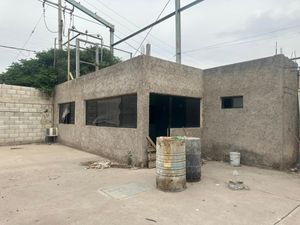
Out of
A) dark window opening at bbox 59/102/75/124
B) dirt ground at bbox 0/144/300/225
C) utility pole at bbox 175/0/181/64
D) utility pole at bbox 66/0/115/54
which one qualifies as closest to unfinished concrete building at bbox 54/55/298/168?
dirt ground at bbox 0/144/300/225

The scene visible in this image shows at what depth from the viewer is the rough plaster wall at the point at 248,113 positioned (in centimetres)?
679

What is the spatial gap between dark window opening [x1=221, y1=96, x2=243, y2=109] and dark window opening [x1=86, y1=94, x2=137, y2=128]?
3.47 m

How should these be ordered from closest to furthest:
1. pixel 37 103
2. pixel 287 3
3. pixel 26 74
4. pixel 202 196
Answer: pixel 202 196
pixel 287 3
pixel 37 103
pixel 26 74

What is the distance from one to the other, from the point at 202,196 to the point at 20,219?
319 cm

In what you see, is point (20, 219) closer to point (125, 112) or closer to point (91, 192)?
point (91, 192)

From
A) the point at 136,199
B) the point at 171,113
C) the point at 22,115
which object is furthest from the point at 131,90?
the point at 22,115

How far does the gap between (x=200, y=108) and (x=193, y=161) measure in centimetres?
393

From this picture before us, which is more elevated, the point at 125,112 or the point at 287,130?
the point at 125,112

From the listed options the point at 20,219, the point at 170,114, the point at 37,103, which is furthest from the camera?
the point at 37,103

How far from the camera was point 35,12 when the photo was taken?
1689 cm

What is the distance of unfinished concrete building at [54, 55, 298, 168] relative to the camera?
686 centimetres

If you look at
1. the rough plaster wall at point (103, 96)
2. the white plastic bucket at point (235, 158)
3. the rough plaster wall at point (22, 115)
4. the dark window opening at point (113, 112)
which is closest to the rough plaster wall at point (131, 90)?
the rough plaster wall at point (103, 96)

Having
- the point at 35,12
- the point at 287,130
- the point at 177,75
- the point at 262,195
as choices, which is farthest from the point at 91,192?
the point at 35,12

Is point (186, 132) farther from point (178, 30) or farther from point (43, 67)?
point (43, 67)
